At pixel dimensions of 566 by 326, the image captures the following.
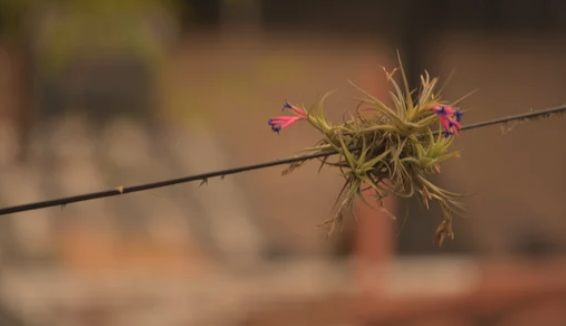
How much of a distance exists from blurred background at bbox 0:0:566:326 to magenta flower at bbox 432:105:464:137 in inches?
52.8

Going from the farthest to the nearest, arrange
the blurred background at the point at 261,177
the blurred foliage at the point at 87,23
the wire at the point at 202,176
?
the blurred background at the point at 261,177, the blurred foliage at the point at 87,23, the wire at the point at 202,176

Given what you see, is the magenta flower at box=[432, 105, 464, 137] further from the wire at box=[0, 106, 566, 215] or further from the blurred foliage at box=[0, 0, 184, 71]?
the blurred foliage at box=[0, 0, 184, 71]

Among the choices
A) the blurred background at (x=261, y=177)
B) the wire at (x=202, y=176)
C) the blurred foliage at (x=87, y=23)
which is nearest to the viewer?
the wire at (x=202, y=176)

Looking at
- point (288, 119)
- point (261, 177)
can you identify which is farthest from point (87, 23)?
point (261, 177)

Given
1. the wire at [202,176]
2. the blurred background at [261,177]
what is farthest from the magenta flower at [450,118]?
the blurred background at [261,177]

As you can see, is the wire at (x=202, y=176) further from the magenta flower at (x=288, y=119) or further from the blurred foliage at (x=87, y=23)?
the blurred foliage at (x=87, y=23)

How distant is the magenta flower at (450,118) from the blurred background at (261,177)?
1.34 metres

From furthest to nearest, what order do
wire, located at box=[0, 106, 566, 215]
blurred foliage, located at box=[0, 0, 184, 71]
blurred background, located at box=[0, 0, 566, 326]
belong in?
blurred background, located at box=[0, 0, 566, 326]
blurred foliage, located at box=[0, 0, 184, 71]
wire, located at box=[0, 106, 566, 215]

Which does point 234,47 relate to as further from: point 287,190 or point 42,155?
point 42,155

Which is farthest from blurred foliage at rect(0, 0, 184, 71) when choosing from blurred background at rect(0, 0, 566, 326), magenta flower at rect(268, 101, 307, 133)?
magenta flower at rect(268, 101, 307, 133)

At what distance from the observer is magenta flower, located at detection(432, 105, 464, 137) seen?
0.37 m

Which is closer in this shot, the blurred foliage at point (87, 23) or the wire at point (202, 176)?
the wire at point (202, 176)

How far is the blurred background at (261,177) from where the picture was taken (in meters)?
1.89

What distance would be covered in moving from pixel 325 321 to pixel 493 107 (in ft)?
3.57
